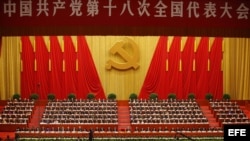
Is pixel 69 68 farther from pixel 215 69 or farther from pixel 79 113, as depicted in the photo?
pixel 215 69

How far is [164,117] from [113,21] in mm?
8284

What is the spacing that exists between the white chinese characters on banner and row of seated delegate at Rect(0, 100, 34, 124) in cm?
805

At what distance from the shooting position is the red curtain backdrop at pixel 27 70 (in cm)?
2128

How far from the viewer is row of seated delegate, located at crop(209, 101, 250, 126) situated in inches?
701

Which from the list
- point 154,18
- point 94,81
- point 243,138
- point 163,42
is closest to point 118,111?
point 94,81

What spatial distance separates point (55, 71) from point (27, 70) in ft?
4.24

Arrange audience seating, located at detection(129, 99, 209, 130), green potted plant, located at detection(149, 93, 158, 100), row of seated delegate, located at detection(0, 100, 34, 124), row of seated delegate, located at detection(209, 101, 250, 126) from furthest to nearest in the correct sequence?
1. green potted plant, located at detection(149, 93, 158, 100)
2. row of seated delegate, located at detection(209, 101, 250, 126)
3. row of seated delegate, located at detection(0, 100, 34, 124)
4. audience seating, located at detection(129, 99, 209, 130)

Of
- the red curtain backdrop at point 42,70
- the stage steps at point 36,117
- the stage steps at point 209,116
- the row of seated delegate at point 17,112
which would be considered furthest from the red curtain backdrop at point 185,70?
the row of seated delegate at point 17,112

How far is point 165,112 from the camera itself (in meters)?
18.3

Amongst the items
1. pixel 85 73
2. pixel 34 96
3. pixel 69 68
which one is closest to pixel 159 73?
pixel 85 73

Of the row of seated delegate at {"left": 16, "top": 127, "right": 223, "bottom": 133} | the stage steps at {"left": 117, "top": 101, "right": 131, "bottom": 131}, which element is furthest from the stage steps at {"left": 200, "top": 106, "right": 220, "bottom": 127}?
the stage steps at {"left": 117, "top": 101, "right": 131, "bottom": 131}

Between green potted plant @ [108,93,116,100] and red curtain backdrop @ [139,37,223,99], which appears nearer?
green potted plant @ [108,93,116,100]

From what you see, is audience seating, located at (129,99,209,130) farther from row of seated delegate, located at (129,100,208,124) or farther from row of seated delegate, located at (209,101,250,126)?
row of seated delegate, located at (209,101,250,126)

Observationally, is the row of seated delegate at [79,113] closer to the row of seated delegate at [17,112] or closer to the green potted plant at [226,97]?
the row of seated delegate at [17,112]
